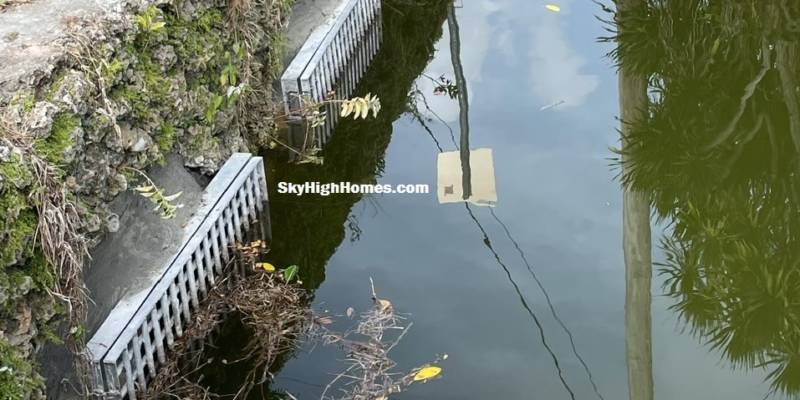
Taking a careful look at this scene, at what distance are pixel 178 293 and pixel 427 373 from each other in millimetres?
1138

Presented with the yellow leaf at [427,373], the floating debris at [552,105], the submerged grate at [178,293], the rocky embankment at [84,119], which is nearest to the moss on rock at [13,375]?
the rocky embankment at [84,119]

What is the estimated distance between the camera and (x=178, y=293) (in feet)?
12.9

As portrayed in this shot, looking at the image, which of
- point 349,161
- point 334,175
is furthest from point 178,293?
point 349,161

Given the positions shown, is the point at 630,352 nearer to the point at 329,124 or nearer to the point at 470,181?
the point at 470,181

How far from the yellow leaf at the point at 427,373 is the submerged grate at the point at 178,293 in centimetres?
105

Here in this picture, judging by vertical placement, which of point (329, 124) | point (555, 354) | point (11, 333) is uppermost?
point (329, 124)

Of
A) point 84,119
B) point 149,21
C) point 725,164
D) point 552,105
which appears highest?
point 149,21

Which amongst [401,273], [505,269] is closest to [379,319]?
[401,273]

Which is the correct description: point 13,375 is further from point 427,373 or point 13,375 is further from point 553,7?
point 553,7

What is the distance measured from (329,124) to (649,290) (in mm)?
2470

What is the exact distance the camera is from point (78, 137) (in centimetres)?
336

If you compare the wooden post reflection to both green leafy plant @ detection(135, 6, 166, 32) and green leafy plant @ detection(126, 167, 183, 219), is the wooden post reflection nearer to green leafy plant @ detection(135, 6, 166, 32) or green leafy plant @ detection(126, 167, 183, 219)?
green leafy plant @ detection(126, 167, 183, 219)

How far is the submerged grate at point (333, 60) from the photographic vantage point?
5.50 metres

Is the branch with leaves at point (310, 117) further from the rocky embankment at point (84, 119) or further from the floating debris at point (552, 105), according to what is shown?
the floating debris at point (552, 105)
